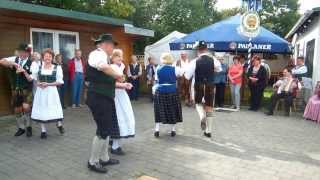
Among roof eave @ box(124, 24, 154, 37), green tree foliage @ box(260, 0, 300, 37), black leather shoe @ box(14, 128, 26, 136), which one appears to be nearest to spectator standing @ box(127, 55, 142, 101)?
roof eave @ box(124, 24, 154, 37)

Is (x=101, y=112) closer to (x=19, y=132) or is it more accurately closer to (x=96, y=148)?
(x=96, y=148)

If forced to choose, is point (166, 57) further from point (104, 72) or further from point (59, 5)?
point (59, 5)

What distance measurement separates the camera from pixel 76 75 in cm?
1055

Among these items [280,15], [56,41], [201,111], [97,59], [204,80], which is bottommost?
[201,111]

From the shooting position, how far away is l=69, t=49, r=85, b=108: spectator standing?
10.4 metres

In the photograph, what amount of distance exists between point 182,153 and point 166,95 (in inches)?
52.7

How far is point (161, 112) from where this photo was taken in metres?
6.98

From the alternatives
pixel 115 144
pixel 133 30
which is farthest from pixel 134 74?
pixel 115 144

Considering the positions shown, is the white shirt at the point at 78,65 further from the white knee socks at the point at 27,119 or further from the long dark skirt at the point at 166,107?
the long dark skirt at the point at 166,107

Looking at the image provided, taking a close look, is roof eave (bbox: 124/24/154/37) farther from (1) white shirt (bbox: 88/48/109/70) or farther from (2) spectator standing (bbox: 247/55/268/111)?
(1) white shirt (bbox: 88/48/109/70)

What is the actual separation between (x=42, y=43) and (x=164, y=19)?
96.9 ft

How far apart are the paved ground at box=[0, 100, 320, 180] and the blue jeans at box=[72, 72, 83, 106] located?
2072mm

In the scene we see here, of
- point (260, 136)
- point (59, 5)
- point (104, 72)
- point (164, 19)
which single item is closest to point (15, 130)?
point (104, 72)

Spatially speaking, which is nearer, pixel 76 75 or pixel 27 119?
pixel 27 119
